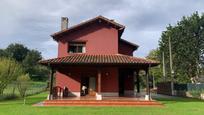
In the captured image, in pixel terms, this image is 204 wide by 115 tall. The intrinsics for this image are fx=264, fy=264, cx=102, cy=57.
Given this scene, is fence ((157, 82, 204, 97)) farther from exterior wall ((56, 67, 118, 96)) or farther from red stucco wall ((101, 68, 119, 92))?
exterior wall ((56, 67, 118, 96))

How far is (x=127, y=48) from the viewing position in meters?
28.9

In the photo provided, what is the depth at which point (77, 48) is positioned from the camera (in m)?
25.7

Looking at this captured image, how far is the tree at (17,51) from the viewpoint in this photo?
101m

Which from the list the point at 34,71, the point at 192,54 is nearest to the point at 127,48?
the point at 192,54

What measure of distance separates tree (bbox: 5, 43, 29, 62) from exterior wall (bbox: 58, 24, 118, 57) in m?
80.4

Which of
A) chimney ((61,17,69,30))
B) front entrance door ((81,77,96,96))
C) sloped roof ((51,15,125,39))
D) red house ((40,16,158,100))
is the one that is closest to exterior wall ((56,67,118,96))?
red house ((40,16,158,100))

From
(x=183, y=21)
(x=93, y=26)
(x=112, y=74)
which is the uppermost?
(x=183, y=21)

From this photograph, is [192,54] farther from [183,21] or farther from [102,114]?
[102,114]

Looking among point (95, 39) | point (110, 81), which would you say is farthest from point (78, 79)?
point (95, 39)

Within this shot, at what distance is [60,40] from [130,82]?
27.7 feet

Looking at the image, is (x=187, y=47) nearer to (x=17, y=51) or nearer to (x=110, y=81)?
(x=110, y=81)

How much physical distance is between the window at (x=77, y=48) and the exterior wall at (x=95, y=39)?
0.40 m

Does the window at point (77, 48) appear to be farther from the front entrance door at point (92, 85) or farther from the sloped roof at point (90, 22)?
the front entrance door at point (92, 85)

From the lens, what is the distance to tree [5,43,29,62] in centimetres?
10055
